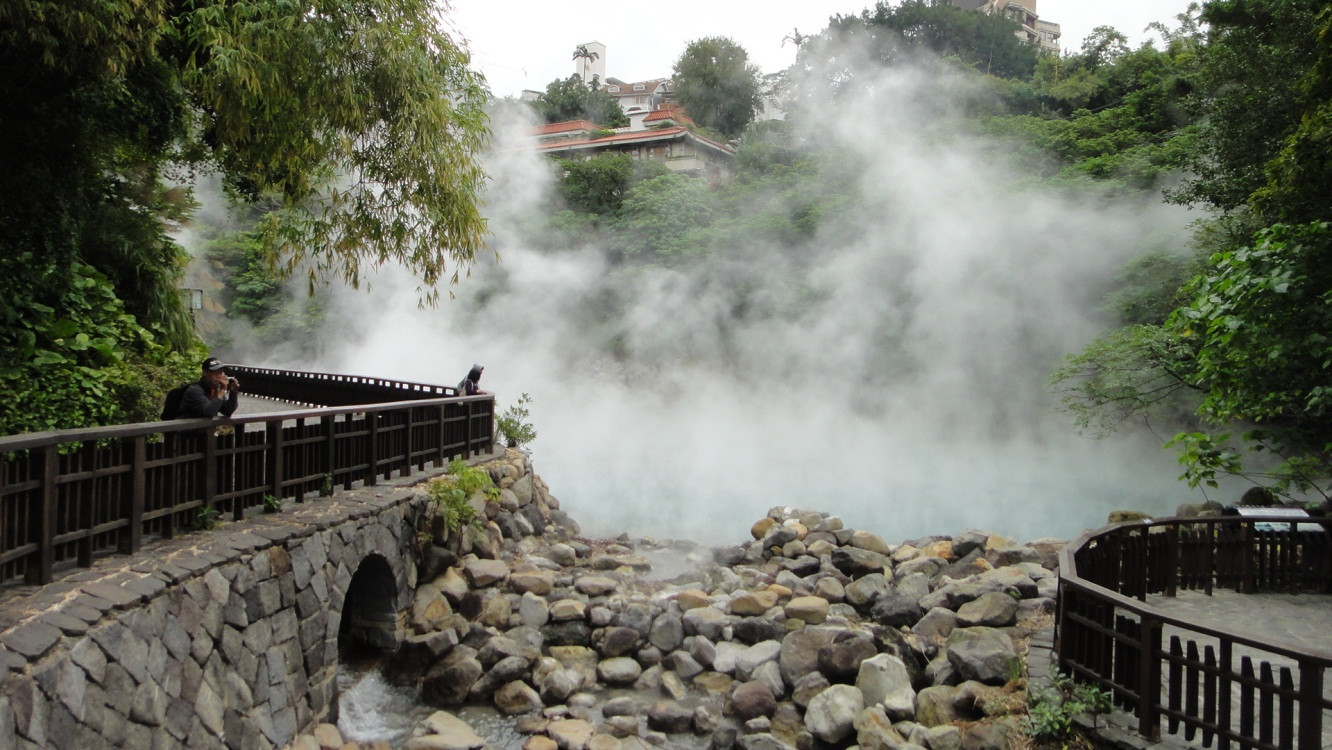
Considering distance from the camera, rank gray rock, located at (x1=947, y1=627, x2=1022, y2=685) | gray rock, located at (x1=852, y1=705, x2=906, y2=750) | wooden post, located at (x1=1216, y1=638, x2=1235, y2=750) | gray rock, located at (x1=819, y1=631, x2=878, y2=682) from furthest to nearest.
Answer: gray rock, located at (x1=819, y1=631, x2=878, y2=682) → gray rock, located at (x1=947, y1=627, x2=1022, y2=685) → gray rock, located at (x1=852, y1=705, x2=906, y2=750) → wooden post, located at (x1=1216, y1=638, x2=1235, y2=750)

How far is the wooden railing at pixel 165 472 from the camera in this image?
15.6ft

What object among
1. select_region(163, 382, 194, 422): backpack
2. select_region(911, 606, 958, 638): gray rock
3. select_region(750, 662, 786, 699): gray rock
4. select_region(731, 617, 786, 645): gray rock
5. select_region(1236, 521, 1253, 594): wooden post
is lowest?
select_region(750, 662, 786, 699): gray rock

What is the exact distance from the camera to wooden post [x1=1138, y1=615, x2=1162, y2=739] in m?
4.88

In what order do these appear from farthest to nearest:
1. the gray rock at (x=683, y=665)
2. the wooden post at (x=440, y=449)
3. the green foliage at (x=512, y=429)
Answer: the green foliage at (x=512, y=429), the wooden post at (x=440, y=449), the gray rock at (x=683, y=665)

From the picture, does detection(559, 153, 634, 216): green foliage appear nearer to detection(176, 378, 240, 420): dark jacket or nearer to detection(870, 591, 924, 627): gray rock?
detection(870, 591, 924, 627): gray rock

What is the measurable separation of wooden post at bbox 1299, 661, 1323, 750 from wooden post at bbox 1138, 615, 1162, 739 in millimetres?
797

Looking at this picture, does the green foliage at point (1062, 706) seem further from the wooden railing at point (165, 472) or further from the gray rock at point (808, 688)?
the wooden railing at point (165, 472)

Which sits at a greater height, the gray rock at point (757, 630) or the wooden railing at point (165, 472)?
the wooden railing at point (165, 472)

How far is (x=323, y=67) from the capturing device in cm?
769

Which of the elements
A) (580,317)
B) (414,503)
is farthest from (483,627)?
Result: (580,317)

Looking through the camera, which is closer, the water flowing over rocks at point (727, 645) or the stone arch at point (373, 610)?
the water flowing over rocks at point (727, 645)

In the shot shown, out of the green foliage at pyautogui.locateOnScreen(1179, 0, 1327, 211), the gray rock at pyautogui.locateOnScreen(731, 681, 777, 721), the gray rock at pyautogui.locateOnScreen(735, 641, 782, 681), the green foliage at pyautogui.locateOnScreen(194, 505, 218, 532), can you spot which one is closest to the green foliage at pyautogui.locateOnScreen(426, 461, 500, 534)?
the green foliage at pyautogui.locateOnScreen(194, 505, 218, 532)

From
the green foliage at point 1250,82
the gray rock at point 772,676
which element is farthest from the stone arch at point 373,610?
the green foliage at point 1250,82

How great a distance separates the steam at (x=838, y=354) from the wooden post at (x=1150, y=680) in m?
11.5
